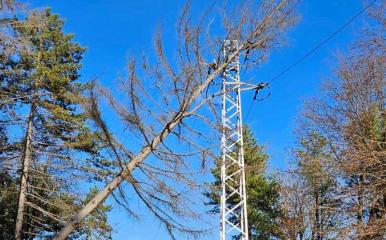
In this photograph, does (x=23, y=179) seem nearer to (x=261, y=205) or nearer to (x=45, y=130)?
(x=45, y=130)

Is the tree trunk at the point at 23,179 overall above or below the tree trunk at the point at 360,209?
above

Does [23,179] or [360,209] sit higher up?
[23,179]

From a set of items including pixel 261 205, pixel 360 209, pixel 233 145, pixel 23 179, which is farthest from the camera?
pixel 261 205

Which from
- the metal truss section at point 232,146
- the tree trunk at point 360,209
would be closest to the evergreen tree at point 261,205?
the tree trunk at point 360,209

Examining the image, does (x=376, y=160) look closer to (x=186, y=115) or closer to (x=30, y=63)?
(x=186, y=115)

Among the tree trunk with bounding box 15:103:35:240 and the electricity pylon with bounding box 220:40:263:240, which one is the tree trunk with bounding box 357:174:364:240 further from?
the tree trunk with bounding box 15:103:35:240

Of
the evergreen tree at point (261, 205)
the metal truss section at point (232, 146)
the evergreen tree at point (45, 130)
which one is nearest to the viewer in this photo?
the metal truss section at point (232, 146)

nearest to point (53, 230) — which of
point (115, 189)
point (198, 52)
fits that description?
point (115, 189)

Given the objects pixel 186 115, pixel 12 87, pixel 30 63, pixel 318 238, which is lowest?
pixel 186 115

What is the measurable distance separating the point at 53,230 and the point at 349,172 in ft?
35.0

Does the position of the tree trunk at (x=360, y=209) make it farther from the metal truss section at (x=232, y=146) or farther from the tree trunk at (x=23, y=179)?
the tree trunk at (x=23, y=179)

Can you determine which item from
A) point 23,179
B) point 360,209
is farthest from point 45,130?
point 360,209

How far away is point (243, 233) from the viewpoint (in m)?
9.36

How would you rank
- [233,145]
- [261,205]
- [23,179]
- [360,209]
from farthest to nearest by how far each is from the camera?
[261,205] → [23,179] → [360,209] → [233,145]
